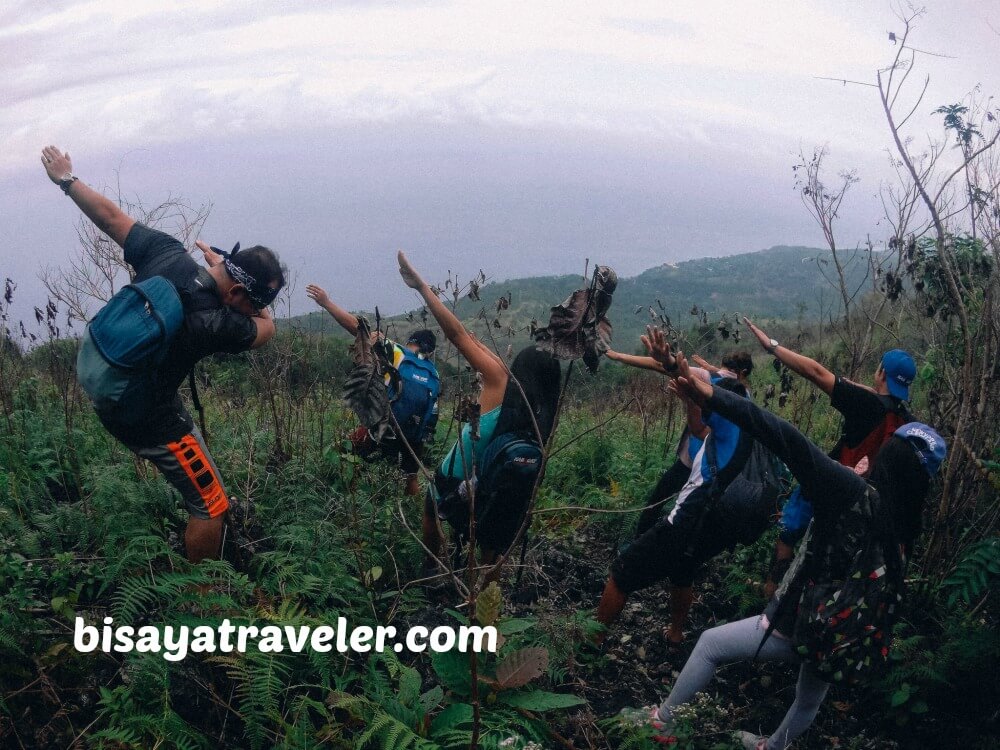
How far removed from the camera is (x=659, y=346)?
102 inches

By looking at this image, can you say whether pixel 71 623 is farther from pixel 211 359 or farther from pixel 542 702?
pixel 211 359

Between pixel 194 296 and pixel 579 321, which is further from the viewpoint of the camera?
pixel 194 296

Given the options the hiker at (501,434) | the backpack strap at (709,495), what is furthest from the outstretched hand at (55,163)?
the backpack strap at (709,495)

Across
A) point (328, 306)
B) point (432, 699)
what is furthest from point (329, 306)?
point (432, 699)

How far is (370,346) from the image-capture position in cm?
248

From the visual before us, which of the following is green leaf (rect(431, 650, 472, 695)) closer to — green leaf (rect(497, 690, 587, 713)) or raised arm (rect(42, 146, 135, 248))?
green leaf (rect(497, 690, 587, 713))

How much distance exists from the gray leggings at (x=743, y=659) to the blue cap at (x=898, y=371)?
1753mm

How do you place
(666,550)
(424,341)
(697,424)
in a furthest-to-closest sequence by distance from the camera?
1. (424,341)
2. (697,424)
3. (666,550)

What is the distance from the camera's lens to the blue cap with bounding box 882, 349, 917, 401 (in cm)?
404

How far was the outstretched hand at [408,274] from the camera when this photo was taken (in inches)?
125

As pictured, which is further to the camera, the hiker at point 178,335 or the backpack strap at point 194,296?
the backpack strap at point 194,296

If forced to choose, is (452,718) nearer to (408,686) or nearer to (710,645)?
(408,686)

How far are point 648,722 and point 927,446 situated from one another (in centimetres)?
183

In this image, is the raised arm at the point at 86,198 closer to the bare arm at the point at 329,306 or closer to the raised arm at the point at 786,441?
the bare arm at the point at 329,306
